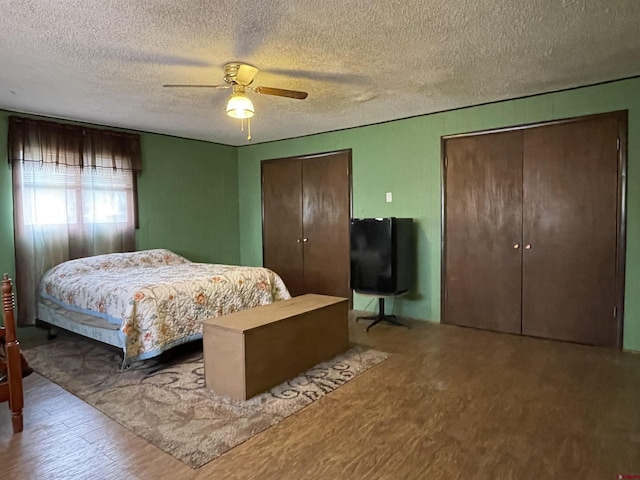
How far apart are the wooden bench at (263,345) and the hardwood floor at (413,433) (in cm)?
39

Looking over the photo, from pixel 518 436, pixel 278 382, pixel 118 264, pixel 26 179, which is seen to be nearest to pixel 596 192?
pixel 518 436

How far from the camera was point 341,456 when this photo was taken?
2.03 metres

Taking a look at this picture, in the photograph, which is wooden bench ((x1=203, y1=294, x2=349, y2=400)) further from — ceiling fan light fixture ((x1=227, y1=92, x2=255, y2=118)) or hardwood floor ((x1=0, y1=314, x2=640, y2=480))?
ceiling fan light fixture ((x1=227, y1=92, x2=255, y2=118))

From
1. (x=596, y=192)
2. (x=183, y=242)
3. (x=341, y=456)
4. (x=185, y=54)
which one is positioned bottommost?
(x=341, y=456)

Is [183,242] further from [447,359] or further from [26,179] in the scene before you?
[447,359]

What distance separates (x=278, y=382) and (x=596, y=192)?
3.06 metres

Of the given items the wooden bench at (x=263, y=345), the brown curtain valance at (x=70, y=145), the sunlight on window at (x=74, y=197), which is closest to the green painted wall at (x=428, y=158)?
the wooden bench at (x=263, y=345)

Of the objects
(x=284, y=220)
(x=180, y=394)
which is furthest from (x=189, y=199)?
(x=180, y=394)

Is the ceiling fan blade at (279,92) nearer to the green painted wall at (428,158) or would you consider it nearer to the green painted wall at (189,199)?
the green painted wall at (428,158)

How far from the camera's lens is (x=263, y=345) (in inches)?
107

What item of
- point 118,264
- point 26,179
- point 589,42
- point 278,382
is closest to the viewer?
point 589,42

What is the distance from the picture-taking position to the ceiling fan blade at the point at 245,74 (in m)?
A: 2.93

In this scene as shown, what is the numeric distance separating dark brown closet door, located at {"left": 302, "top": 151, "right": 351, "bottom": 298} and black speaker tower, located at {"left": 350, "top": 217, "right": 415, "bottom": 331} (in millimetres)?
765

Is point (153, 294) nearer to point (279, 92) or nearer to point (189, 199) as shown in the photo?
point (279, 92)
